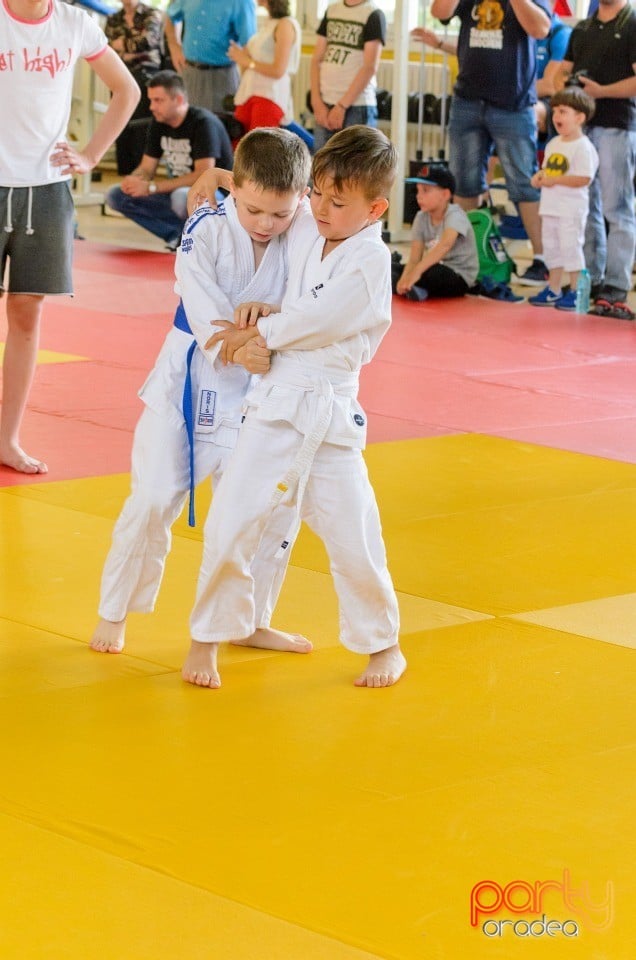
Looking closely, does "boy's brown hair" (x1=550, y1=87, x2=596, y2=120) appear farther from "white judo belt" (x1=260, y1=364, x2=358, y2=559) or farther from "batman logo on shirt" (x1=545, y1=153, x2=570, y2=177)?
"white judo belt" (x1=260, y1=364, x2=358, y2=559)

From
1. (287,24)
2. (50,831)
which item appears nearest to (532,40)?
(287,24)

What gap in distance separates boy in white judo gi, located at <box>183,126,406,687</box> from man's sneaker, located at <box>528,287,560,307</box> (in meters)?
6.66

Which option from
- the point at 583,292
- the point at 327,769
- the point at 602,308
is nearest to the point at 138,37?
the point at 583,292

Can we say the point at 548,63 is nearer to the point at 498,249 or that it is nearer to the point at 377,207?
the point at 498,249

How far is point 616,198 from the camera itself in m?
9.63

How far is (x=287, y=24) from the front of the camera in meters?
11.9

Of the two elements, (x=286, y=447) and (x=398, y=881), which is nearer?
(x=398, y=881)

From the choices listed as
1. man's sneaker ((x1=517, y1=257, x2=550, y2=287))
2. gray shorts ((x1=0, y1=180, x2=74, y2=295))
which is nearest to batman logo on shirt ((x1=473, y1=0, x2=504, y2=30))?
man's sneaker ((x1=517, y1=257, x2=550, y2=287))

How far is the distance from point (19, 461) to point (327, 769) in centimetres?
265

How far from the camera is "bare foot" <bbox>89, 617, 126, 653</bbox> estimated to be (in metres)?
3.73

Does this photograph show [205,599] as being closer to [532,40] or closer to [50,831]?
[50,831]

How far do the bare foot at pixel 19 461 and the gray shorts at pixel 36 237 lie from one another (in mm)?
597

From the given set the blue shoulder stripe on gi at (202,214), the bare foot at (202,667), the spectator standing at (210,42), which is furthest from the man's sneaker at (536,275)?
the bare foot at (202,667)

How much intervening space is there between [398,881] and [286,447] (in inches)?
45.7
